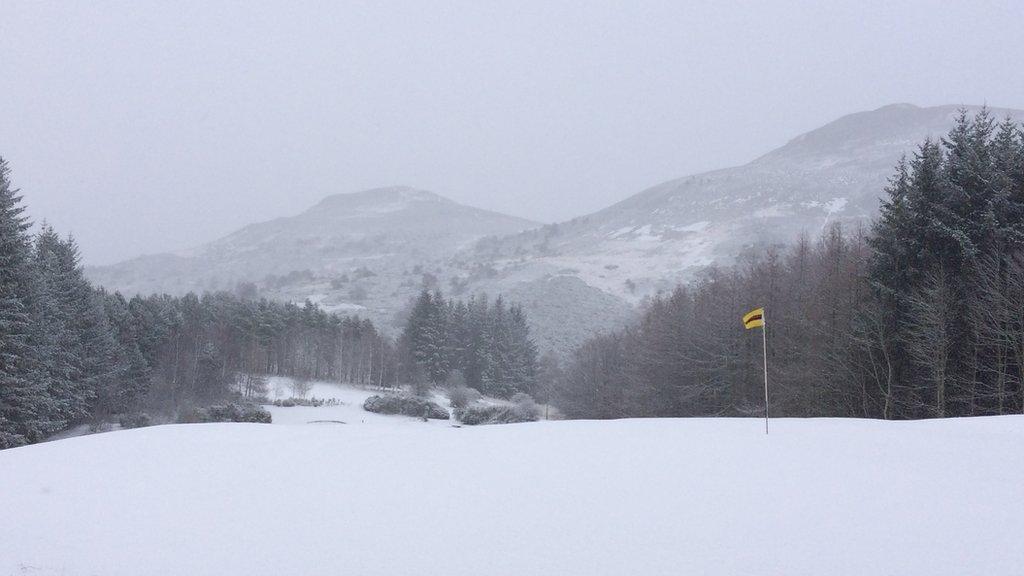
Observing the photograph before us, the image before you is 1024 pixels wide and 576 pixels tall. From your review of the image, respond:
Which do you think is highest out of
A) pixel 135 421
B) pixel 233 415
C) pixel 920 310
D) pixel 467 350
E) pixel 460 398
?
pixel 920 310

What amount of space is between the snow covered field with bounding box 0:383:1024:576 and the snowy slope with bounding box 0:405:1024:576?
0.03m

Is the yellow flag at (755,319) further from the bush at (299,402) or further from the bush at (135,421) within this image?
the bush at (299,402)

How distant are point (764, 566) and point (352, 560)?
4.25 metres

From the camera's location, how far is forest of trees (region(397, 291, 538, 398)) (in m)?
69.1

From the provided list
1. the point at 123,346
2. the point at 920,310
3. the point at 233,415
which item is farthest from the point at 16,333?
the point at 920,310

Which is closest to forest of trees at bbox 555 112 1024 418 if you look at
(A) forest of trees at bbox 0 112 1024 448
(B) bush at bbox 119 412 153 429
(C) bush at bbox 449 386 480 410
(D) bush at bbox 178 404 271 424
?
(A) forest of trees at bbox 0 112 1024 448

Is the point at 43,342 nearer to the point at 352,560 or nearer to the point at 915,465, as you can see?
the point at 352,560

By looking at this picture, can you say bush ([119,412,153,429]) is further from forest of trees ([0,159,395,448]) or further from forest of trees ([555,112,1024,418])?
forest of trees ([555,112,1024,418])

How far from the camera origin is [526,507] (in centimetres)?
802

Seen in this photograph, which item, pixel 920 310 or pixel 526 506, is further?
pixel 920 310

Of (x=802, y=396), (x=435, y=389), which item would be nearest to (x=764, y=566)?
(x=802, y=396)

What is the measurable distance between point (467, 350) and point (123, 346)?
126 feet

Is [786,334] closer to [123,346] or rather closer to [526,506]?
[526,506]

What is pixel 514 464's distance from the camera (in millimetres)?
10711
